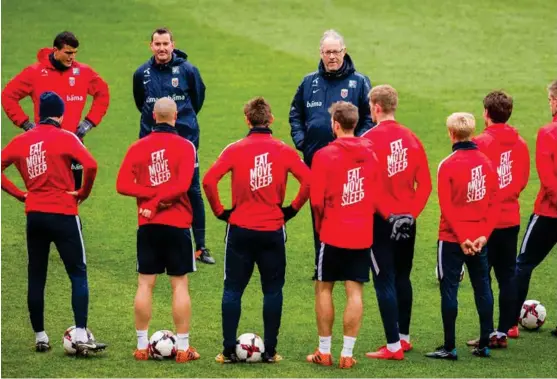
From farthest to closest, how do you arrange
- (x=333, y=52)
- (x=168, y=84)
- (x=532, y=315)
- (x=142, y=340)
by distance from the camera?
(x=168, y=84)
(x=333, y=52)
(x=532, y=315)
(x=142, y=340)

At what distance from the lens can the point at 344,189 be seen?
8.84 metres

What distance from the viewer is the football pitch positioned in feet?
30.8

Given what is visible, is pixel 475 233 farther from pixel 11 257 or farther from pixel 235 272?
pixel 11 257

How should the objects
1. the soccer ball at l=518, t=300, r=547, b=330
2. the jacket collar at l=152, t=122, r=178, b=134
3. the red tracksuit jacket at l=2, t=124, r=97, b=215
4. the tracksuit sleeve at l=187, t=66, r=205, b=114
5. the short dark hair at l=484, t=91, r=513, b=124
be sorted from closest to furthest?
the jacket collar at l=152, t=122, r=178, b=134 → the red tracksuit jacket at l=2, t=124, r=97, b=215 → the short dark hair at l=484, t=91, r=513, b=124 → the soccer ball at l=518, t=300, r=547, b=330 → the tracksuit sleeve at l=187, t=66, r=205, b=114

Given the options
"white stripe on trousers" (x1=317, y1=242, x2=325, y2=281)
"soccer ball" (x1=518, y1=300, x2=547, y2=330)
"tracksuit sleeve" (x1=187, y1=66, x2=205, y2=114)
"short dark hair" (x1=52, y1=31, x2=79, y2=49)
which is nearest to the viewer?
"white stripe on trousers" (x1=317, y1=242, x2=325, y2=281)

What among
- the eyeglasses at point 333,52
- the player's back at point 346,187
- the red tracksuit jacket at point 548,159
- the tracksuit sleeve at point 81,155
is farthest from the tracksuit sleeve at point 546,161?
the tracksuit sleeve at point 81,155

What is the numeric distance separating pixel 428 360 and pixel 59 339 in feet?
9.58

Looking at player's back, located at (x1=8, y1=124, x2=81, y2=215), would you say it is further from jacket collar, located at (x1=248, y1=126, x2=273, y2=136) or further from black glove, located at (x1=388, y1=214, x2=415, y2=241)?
black glove, located at (x1=388, y1=214, x2=415, y2=241)

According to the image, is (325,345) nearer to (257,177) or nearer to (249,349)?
(249,349)

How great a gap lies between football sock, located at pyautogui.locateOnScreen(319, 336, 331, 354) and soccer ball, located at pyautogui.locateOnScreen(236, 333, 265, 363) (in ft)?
1.42

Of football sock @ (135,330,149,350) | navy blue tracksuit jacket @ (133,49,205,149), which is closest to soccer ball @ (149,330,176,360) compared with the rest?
football sock @ (135,330,149,350)

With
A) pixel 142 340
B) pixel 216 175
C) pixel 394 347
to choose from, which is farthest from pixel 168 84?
pixel 394 347

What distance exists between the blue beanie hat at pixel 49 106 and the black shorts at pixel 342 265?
2.26 m

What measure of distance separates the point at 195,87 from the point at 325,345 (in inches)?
149
